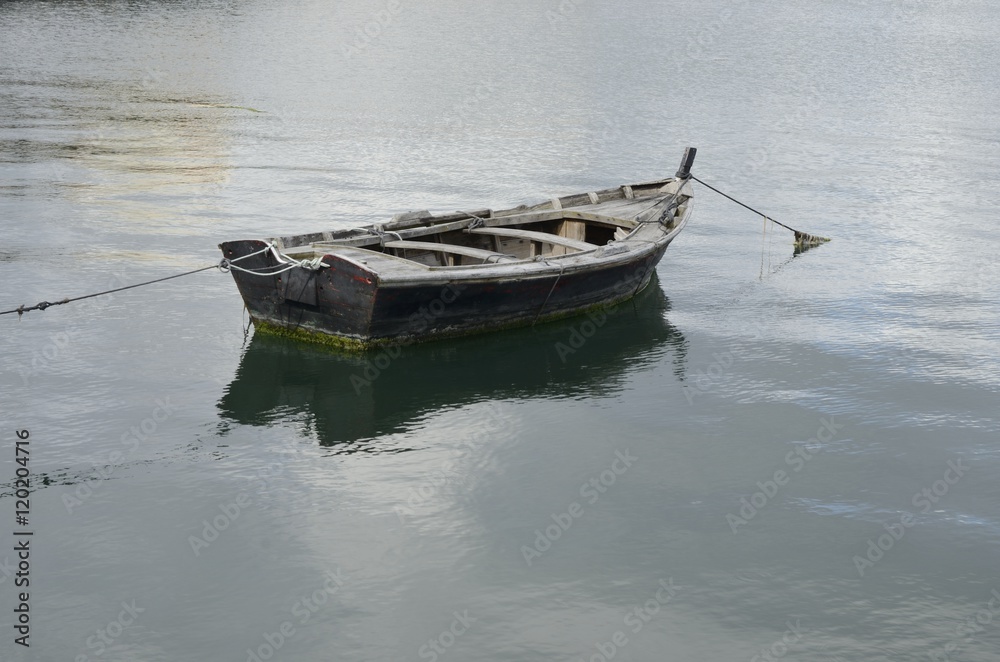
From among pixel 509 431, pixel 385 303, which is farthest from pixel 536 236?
pixel 509 431

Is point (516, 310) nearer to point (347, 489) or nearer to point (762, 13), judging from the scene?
point (347, 489)

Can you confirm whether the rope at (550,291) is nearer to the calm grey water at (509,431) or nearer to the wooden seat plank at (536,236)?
the calm grey water at (509,431)

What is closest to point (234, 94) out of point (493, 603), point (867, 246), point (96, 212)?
point (96, 212)

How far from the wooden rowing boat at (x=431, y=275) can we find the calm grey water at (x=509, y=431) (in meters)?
0.48

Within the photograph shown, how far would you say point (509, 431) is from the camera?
13.0 m

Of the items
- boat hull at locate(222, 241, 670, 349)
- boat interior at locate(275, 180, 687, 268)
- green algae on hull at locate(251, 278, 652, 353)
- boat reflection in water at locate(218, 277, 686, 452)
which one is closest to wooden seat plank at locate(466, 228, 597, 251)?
boat interior at locate(275, 180, 687, 268)

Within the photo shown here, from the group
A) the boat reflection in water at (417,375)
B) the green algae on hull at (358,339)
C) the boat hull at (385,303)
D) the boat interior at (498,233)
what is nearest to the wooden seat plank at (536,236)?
the boat interior at (498,233)

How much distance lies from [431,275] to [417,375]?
145cm

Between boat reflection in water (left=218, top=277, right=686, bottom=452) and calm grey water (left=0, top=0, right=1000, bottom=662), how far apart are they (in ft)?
0.18

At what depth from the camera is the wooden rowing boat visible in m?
13.8

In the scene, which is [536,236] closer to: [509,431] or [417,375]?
[417,375]

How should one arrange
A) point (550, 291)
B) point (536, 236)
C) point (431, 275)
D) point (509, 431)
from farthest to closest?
point (536, 236) < point (550, 291) < point (431, 275) < point (509, 431)

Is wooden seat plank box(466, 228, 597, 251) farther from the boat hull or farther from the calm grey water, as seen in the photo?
the calm grey water

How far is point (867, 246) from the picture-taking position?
21.9 m
